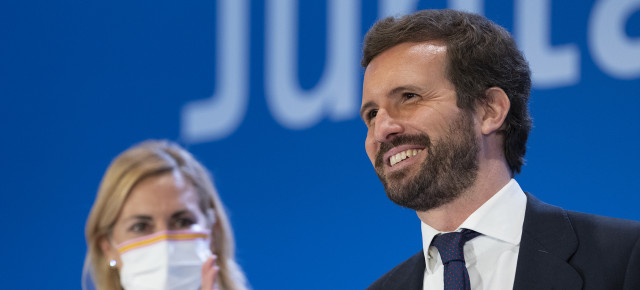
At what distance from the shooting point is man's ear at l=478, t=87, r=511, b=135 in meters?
2.37

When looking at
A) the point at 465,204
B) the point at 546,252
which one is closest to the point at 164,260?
the point at 465,204

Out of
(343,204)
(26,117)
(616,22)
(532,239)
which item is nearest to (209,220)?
(343,204)

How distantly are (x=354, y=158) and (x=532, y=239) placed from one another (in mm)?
1478

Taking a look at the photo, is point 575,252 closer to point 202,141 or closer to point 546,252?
point 546,252

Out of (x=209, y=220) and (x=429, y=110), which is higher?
(x=429, y=110)

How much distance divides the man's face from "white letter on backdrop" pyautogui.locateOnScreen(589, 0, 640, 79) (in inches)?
31.8

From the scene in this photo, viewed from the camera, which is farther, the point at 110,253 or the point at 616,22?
the point at 110,253

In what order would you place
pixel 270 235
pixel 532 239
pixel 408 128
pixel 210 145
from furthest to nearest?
pixel 210 145, pixel 270 235, pixel 408 128, pixel 532 239

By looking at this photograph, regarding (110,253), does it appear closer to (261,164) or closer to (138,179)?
(138,179)

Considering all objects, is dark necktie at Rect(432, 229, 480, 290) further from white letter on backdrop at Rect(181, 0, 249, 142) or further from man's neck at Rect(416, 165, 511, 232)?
white letter on backdrop at Rect(181, 0, 249, 142)

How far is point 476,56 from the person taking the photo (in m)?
2.40

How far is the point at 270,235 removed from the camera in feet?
12.5

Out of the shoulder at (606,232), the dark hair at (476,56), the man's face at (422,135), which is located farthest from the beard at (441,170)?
the shoulder at (606,232)

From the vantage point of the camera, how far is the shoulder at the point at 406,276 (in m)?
2.42
